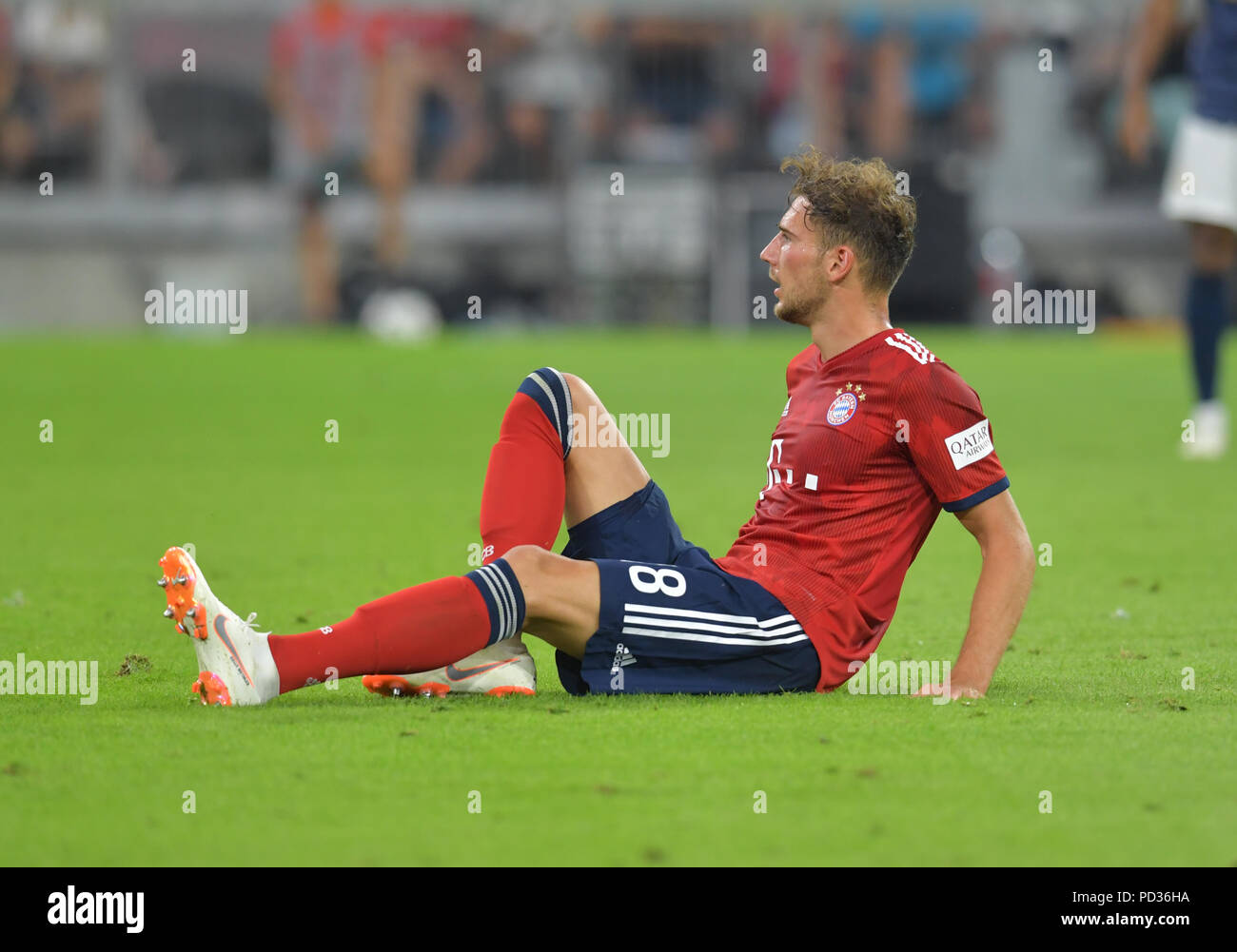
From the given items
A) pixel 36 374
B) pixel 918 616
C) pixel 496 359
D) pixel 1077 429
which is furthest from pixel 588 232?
pixel 918 616

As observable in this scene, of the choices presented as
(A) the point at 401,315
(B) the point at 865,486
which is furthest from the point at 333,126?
(B) the point at 865,486

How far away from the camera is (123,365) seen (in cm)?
1647

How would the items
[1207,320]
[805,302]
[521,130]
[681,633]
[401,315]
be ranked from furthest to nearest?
[521,130]
[401,315]
[1207,320]
[805,302]
[681,633]

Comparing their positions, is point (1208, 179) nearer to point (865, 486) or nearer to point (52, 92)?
point (865, 486)

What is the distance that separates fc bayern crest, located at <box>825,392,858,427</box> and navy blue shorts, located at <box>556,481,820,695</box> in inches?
18.2

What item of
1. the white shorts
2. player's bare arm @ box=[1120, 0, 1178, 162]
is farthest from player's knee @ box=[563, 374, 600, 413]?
player's bare arm @ box=[1120, 0, 1178, 162]

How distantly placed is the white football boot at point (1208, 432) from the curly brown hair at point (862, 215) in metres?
6.88

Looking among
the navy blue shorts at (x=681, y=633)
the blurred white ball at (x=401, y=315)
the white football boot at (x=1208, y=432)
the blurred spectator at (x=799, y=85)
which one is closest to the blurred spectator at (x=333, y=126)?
the blurred white ball at (x=401, y=315)

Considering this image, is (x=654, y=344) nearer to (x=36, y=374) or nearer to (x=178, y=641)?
(x=36, y=374)

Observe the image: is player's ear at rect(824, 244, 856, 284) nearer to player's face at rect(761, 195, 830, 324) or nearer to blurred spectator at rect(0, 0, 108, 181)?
player's face at rect(761, 195, 830, 324)

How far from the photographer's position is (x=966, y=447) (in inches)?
178

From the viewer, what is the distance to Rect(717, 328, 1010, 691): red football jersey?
4.55 m

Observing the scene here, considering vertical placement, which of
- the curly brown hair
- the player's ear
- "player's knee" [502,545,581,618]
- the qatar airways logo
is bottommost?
"player's knee" [502,545,581,618]

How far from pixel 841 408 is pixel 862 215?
494 millimetres
